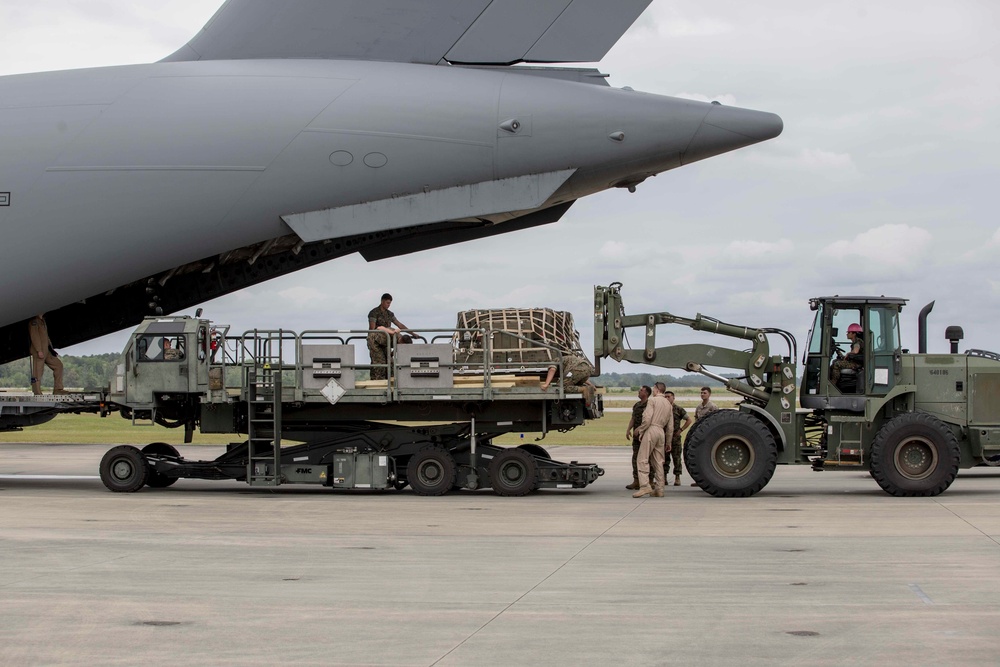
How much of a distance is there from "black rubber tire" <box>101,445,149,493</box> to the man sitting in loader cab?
9451 millimetres

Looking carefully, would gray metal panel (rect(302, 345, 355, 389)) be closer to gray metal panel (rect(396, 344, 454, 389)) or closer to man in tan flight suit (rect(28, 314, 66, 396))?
gray metal panel (rect(396, 344, 454, 389))

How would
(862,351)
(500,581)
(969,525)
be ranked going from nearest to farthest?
(500,581), (969,525), (862,351)

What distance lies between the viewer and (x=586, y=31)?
14555 mm

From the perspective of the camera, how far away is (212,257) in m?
15.2

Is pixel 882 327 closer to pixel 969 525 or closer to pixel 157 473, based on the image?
pixel 969 525

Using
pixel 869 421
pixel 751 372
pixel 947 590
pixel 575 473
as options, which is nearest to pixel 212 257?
pixel 575 473

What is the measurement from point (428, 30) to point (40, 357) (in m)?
7.13

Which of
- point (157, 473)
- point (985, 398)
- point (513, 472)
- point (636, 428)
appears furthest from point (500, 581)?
point (985, 398)

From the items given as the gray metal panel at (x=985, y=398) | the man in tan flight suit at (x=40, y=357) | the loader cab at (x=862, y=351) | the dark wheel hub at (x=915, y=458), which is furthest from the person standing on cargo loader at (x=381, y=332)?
the gray metal panel at (x=985, y=398)

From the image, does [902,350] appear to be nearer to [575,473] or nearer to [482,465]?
[575,473]

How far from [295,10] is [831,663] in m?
11.8

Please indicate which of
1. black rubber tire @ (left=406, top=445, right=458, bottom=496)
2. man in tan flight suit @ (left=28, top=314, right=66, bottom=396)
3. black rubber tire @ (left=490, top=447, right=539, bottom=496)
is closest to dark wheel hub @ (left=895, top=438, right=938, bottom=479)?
black rubber tire @ (left=490, top=447, right=539, bottom=496)

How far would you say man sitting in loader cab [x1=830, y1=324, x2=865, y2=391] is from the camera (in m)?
14.6

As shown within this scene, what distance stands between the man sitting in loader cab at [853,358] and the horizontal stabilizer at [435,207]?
4.41 metres
